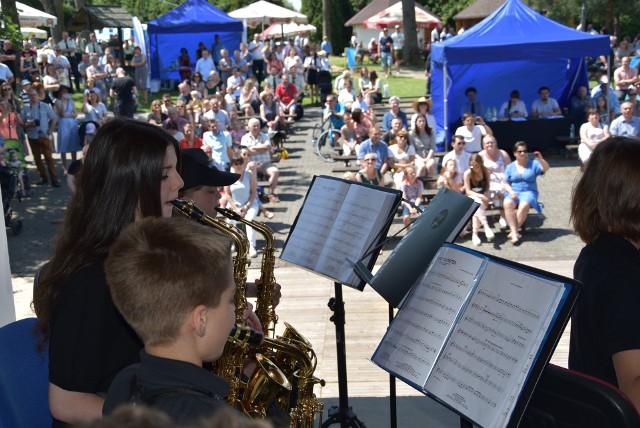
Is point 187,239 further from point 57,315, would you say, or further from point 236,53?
point 236,53

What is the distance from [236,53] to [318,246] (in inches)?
857

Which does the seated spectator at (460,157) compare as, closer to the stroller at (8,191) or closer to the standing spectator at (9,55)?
the stroller at (8,191)

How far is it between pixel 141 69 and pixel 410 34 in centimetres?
1305

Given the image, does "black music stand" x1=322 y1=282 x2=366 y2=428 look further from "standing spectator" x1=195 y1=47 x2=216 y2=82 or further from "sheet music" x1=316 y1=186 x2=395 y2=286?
"standing spectator" x1=195 y1=47 x2=216 y2=82

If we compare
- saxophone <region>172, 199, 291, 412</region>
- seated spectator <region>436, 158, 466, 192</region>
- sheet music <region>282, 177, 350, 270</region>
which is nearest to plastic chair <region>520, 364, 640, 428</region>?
saxophone <region>172, 199, 291, 412</region>

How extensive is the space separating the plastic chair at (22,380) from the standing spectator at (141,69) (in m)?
22.6

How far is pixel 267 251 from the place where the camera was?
170 inches

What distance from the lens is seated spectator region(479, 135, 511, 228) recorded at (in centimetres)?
1077

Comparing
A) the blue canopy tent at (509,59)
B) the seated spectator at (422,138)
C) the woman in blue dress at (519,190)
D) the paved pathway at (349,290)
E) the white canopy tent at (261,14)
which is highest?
the white canopy tent at (261,14)

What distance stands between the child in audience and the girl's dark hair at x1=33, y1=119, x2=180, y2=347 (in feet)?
1.65

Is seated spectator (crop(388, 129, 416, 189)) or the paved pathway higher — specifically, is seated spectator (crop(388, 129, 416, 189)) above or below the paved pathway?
above

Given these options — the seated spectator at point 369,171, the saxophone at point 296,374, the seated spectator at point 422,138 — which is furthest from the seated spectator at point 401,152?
the saxophone at point 296,374

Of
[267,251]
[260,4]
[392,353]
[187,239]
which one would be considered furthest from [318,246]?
[260,4]

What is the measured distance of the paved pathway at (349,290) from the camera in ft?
18.5
